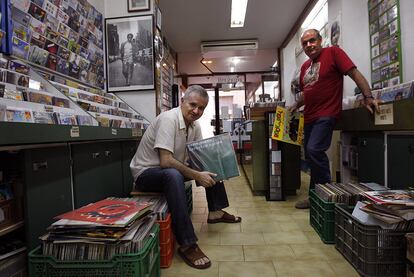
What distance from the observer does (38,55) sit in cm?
190

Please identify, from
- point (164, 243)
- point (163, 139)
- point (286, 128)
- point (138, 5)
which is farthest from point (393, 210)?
point (138, 5)

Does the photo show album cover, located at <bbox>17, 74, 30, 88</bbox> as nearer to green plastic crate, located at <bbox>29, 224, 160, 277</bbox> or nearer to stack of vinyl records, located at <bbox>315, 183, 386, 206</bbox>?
green plastic crate, located at <bbox>29, 224, 160, 277</bbox>

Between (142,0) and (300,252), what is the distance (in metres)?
2.80

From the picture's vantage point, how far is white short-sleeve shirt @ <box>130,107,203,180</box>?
168cm

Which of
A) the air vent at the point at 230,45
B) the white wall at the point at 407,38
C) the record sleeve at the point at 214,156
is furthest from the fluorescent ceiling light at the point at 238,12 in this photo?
the record sleeve at the point at 214,156

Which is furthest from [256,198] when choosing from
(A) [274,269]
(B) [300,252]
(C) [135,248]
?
(C) [135,248]

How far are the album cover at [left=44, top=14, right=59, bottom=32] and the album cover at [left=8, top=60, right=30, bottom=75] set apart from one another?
1.80 feet

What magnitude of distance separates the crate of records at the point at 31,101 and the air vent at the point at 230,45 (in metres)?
4.60

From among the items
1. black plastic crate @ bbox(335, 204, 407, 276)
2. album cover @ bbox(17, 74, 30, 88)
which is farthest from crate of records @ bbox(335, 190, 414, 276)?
album cover @ bbox(17, 74, 30, 88)

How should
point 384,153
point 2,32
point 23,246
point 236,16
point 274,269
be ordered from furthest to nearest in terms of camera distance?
point 236,16 → point 384,153 → point 2,32 → point 274,269 → point 23,246

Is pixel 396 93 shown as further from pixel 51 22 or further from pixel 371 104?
pixel 51 22

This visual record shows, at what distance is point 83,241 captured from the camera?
1030 millimetres

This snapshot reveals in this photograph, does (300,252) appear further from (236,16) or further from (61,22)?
(236,16)

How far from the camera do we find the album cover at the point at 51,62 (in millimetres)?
2012
